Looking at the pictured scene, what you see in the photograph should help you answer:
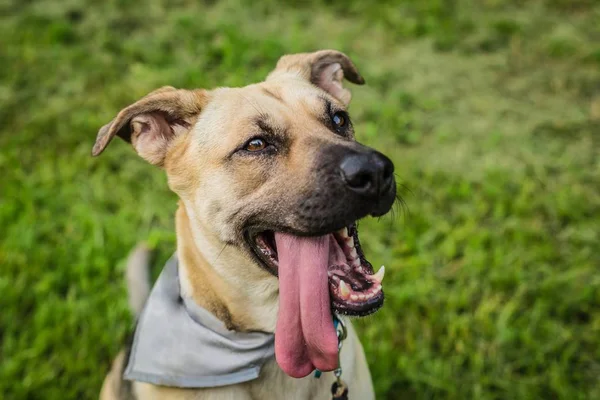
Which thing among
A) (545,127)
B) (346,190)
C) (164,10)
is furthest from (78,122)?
(545,127)

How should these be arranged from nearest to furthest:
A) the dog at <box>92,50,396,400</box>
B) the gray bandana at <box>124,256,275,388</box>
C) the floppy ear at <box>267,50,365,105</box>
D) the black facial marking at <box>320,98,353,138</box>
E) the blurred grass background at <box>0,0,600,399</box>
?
1. the dog at <box>92,50,396,400</box>
2. the gray bandana at <box>124,256,275,388</box>
3. the black facial marking at <box>320,98,353,138</box>
4. the floppy ear at <box>267,50,365,105</box>
5. the blurred grass background at <box>0,0,600,399</box>

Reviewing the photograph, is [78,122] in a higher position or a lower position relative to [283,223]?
lower

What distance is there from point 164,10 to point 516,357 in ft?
22.6

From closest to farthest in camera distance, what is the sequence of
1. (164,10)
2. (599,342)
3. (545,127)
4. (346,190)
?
(346,190), (599,342), (545,127), (164,10)

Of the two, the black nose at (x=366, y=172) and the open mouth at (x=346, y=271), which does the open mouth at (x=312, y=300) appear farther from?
the black nose at (x=366, y=172)

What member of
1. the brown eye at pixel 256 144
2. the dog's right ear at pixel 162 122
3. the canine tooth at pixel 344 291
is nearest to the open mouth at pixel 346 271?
the canine tooth at pixel 344 291

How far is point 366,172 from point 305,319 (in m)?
0.75

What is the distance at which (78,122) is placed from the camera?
255 inches

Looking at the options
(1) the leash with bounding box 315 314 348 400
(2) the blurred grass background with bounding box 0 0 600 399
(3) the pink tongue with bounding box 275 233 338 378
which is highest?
(3) the pink tongue with bounding box 275 233 338 378

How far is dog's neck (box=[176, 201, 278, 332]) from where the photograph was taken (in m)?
2.94

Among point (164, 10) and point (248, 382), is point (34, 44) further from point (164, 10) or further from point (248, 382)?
point (248, 382)

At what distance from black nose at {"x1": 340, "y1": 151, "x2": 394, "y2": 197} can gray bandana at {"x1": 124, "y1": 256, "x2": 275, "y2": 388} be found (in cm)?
99

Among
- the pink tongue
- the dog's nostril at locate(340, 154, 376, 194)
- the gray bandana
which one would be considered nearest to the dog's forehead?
the dog's nostril at locate(340, 154, 376, 194)

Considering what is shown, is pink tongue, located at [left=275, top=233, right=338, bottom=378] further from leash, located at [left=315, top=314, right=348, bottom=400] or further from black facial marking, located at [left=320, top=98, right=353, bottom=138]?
black facial marking, located at [left=320, top=98, right=353, bottom=138]
